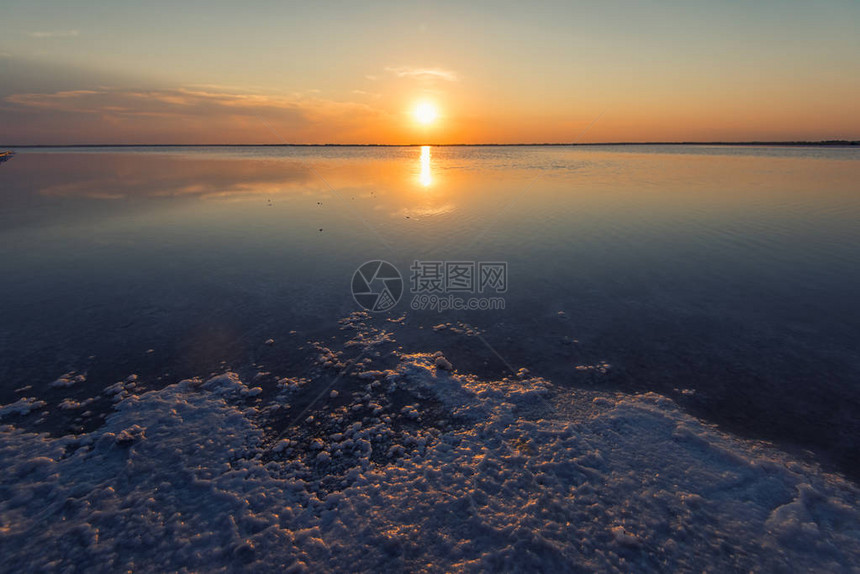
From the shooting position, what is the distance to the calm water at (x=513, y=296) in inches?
347

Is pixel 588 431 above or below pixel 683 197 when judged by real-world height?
below

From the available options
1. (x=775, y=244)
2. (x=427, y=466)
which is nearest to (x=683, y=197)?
(x=775, y=244)

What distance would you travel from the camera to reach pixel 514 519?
5598 millimetres

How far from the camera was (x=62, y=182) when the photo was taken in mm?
43062

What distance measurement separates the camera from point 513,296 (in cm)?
1330

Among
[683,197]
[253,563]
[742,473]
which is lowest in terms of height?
[253,563]

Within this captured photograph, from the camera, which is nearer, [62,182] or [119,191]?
[119,191]

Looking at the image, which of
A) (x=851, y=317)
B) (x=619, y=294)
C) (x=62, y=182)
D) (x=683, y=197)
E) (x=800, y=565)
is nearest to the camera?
(x=800, y=565)

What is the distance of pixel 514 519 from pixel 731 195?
123 feet

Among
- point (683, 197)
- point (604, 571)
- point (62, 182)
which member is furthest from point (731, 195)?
point (62, 182)

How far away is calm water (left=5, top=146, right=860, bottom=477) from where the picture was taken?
28.9ft

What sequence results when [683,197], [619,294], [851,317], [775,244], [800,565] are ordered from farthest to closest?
1. [683,197]
2. [775,244]
3. [619,294]
4. [851,317]
5. [800,565]

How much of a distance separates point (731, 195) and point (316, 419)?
3821 cm

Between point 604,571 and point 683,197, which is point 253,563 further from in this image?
point 683,197
